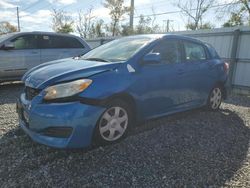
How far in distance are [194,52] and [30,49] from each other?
17.3ft

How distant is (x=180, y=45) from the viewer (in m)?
4.49

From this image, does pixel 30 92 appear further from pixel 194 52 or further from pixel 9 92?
pixel 9 92

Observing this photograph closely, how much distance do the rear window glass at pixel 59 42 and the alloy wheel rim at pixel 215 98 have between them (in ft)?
16.8

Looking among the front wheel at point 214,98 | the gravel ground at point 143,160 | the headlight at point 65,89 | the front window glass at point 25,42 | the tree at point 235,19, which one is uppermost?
the tree at point 235,19

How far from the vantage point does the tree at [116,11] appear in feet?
96.8

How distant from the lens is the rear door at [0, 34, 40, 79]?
24.9ft

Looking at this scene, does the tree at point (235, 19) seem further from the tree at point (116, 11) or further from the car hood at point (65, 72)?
the car hood at point (65, 72)

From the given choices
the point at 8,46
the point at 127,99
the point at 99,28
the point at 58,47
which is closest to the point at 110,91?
the point at 127,99

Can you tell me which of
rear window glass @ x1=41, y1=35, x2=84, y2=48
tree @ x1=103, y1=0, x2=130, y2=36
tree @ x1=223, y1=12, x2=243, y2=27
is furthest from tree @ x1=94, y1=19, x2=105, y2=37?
rear window glass @ x1=41, y1=35, x2=84, y2=48

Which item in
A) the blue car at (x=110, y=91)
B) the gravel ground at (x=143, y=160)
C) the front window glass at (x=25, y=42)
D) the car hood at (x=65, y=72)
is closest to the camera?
the gravel ground at (x=143, y=160)

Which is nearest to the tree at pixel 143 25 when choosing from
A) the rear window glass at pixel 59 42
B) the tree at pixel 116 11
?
the tree at pixel 116 11

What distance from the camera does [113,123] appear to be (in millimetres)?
3436

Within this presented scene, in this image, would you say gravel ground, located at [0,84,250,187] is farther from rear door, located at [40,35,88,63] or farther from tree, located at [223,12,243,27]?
tree, located at [223,12,243,27]

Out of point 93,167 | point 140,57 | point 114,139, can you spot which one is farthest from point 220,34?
point 93,167
